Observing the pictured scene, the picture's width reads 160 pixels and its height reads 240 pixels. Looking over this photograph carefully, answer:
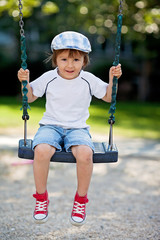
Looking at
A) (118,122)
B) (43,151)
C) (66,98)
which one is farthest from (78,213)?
(118,122)

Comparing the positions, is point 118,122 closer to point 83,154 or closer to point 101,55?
point 83,154

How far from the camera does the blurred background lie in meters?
11.8

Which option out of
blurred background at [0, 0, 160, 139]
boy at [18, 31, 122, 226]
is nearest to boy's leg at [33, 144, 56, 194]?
boy at [18, 31, 122, 226]

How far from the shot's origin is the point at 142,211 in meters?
4.61

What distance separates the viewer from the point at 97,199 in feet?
16.4

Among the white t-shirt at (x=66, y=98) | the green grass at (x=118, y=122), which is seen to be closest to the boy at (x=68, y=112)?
the white t-shirt at (x=66, y=98)

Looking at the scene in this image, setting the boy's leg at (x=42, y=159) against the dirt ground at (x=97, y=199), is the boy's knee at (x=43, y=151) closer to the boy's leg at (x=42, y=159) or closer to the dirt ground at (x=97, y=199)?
the boy's leg at (x=42, y=159)

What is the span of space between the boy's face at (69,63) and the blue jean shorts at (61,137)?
0.45 m

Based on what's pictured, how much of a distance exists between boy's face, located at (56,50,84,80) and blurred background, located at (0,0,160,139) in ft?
23.2

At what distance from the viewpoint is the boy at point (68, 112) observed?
2930 mm

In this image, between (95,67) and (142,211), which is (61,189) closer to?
(142,211)

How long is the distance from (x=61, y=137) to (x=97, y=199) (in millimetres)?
2060

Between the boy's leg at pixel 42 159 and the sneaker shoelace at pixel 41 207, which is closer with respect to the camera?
the boy's leg at pixel 42 159

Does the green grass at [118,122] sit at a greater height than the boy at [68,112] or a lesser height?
lesser
